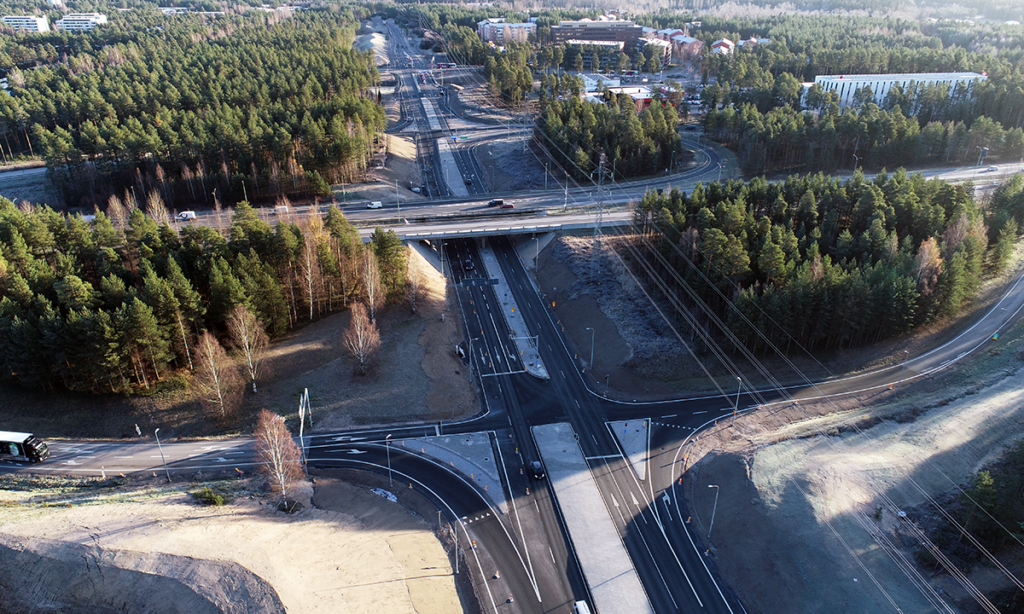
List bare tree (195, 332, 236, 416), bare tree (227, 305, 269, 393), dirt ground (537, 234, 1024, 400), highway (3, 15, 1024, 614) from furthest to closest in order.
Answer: dirt ground (537, 234, 1024, 400)
bare tree (227, 305, 269, 393)
bare tree (195, 332, 236, 416)
highway (3, 15, 1024, 614)

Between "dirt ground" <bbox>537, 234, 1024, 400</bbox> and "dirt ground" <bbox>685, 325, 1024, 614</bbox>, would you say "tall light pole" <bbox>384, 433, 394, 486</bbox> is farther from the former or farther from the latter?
"dirt ground" <bbox>685, 325, 1024, 614</bbox>

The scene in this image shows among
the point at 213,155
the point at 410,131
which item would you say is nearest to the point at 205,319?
the point at 213,155

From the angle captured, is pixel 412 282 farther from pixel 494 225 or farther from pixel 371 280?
pixel 494 225

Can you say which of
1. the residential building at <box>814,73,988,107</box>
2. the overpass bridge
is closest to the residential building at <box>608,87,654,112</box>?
the residential building at <box>814,73,988,107</box>

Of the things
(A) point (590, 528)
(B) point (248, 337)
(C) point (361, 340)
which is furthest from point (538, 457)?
(B) point (248, 337)

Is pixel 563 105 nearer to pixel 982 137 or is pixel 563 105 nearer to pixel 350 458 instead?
pixel 982 137

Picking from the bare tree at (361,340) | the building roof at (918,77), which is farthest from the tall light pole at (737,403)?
the building roof at (918,77)
